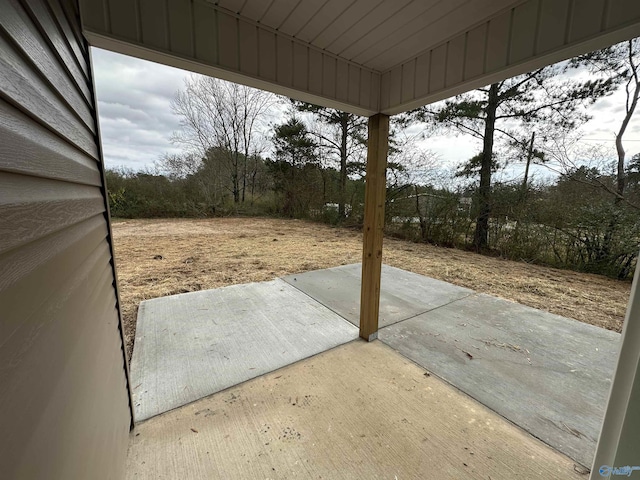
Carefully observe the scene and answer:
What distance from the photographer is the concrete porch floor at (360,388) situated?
1243 millimetres

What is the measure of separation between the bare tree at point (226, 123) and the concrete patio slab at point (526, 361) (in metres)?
10.2

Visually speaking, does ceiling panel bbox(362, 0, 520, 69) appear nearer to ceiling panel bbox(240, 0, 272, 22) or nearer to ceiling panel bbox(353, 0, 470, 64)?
ceiling panel bbox(353, 0, 470, 64)

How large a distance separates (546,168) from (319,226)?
591 cm

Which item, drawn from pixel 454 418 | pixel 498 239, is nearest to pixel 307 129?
pixel 498 239

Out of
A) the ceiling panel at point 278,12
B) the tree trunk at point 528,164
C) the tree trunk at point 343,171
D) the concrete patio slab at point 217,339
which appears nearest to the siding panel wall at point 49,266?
the concrete patio slab at point 217,339

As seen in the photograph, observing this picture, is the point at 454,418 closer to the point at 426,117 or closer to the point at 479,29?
the point at 479,29

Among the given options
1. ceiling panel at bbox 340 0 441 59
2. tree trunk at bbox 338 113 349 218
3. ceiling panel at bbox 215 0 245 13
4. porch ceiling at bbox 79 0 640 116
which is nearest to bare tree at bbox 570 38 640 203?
porch ceiling at bbox 79 0 640 116

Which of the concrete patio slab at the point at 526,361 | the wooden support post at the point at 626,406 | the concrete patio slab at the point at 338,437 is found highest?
the wooden support post at the point at 626,406

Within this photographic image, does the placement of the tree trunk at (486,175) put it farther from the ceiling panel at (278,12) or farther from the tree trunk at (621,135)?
the ceiling panel at (278,12)

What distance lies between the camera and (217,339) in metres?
2.19

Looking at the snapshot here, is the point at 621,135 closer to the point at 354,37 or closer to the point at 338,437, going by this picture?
the point at 354,37

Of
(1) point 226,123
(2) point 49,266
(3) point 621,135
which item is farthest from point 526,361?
(1) point 226,123

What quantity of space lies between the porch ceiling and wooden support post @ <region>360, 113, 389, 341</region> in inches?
9.7

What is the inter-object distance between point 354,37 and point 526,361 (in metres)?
2.53
